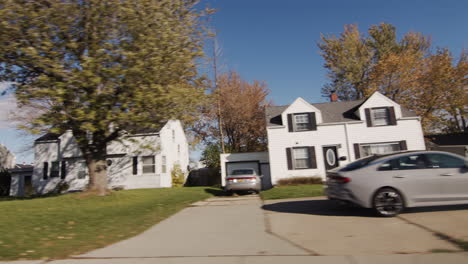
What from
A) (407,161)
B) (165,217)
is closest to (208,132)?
(165,217)

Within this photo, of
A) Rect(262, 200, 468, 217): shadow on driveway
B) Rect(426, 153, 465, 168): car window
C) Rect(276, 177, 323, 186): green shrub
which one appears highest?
Rect(426, 153, 465, 168): car window

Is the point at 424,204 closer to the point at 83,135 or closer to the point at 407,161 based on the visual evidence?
the point at 407,161

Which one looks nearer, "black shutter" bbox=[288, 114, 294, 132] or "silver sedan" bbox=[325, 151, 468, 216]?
"silver sedan" bbox=[325, 151, 468, 216]

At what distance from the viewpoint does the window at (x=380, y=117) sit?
19.6 m

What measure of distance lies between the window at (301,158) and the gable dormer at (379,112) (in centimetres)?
490

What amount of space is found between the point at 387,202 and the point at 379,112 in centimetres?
1566

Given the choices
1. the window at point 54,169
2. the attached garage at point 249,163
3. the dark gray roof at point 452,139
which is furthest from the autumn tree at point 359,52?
the window at point 54,169

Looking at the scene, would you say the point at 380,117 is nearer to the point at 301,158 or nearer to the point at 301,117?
the point at 301,117

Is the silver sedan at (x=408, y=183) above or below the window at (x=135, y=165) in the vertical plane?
below

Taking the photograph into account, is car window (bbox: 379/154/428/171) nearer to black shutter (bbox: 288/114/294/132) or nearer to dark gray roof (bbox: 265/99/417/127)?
black shutter (bbox: 288/114/294/132)

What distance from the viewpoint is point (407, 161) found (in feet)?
21.2

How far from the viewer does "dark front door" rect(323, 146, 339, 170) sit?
19188 mm

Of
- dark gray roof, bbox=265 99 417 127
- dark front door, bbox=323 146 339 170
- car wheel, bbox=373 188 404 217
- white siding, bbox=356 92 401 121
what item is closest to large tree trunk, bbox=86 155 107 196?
car wheel, bbox=373 188 404 217

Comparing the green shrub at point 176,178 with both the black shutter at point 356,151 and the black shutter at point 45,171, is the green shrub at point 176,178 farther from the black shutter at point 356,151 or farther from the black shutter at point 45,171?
the black shutter at point 356,151
